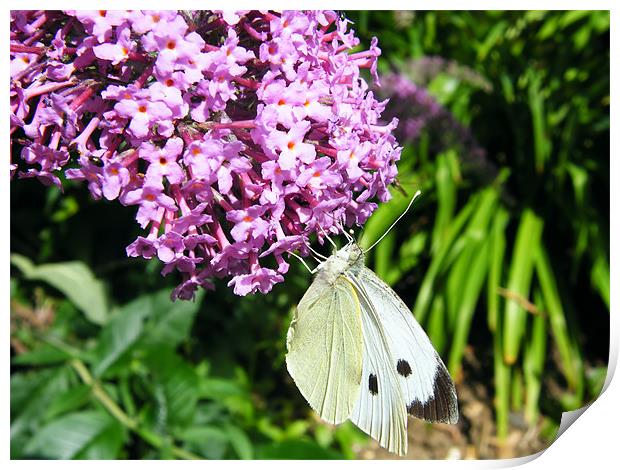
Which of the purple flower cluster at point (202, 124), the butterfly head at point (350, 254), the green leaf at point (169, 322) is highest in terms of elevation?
the purple flower cluster at point (202, 124)

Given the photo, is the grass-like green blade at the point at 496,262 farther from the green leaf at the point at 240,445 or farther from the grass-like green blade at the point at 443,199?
the green leaf at the point at 240,445

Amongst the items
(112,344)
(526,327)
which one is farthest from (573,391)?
(112,344)

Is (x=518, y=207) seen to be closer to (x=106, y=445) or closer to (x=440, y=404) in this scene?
(x=440, y=404)

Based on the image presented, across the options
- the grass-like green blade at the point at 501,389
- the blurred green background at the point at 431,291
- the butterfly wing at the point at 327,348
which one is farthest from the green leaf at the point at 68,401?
the grass-like green blade at the point at 501,389

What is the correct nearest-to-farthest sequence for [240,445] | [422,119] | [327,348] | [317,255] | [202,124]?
[202,124] < [317,255] < [327,348] < [240,445] < [422,119]

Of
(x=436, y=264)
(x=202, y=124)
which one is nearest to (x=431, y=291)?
(x=436, y=264)

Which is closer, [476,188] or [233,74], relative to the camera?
[233,74]

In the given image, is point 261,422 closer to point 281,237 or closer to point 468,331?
point 468,331
